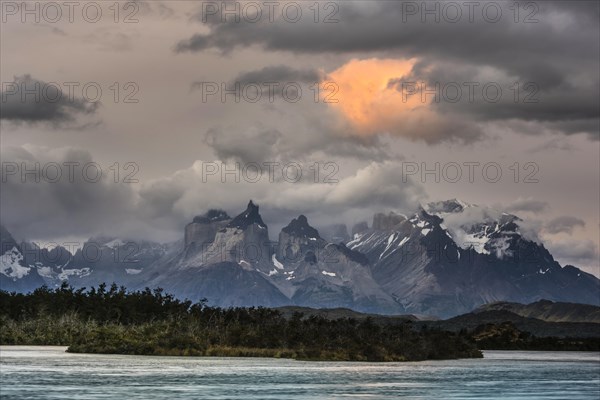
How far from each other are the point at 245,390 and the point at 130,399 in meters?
21.7

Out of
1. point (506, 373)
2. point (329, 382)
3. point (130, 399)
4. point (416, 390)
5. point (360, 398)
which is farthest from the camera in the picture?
point (506, 373)

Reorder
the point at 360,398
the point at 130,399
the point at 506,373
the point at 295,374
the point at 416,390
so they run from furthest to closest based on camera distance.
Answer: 1. the point at 506,373
2. the point at 295,374
3. the point at 416,390
4. the point at 360,398
5. the point at 130,399

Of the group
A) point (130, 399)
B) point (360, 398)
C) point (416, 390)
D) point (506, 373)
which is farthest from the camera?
point (506, 373)

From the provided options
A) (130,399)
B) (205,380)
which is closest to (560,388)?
(205,380)

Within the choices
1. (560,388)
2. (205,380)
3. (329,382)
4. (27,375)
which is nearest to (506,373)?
(560,388)

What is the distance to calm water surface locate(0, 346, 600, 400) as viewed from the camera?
4636 inches

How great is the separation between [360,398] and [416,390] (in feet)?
60.6

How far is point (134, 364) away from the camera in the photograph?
178 meters

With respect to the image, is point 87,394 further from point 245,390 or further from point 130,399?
point 245,390

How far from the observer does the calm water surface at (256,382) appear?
117750 mm

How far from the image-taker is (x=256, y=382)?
141 m

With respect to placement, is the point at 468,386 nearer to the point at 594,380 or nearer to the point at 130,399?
the point at 594,380

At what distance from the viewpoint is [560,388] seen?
146m

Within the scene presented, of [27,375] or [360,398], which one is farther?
[27,375]
